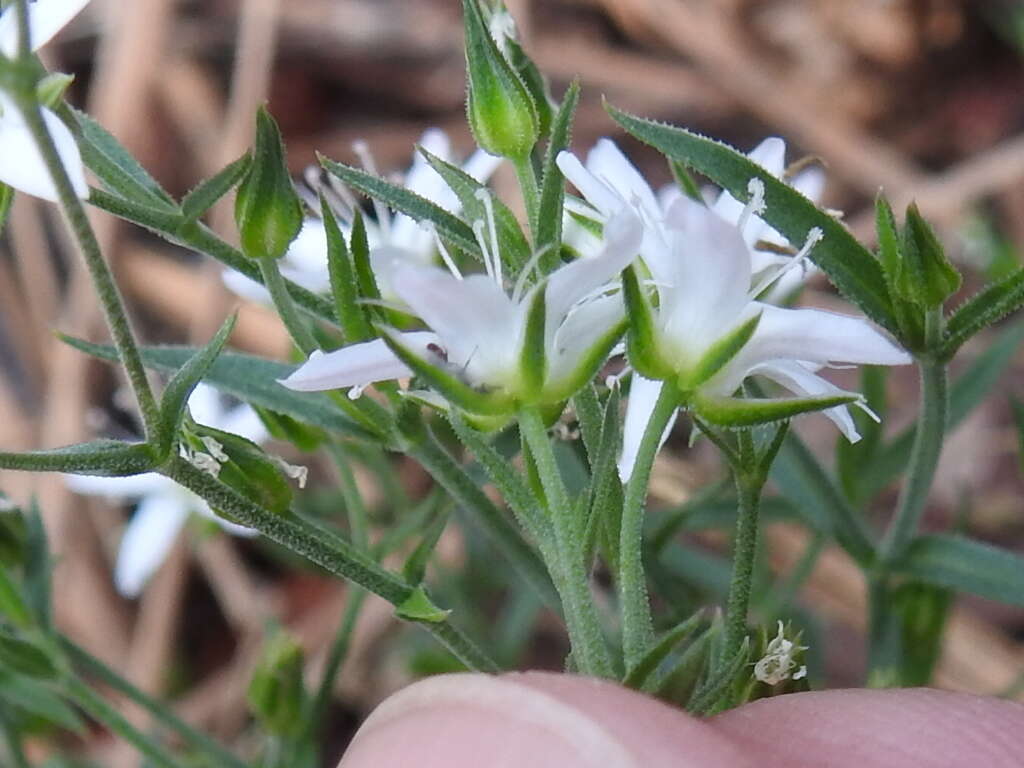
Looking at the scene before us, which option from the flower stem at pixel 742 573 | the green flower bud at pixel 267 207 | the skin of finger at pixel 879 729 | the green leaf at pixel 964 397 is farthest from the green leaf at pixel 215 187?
the green leaf at pixel 964 397

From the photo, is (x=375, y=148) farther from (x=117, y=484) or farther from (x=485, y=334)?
(x=485, y=334)

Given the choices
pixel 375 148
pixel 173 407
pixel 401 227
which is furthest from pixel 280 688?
pixel 375 148

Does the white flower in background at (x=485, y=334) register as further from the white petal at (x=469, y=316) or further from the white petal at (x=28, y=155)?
the white petal at (x=28, y=155)

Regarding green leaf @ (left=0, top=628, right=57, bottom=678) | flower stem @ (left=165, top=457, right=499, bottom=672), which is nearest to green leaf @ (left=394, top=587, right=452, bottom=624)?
flower stem @ (left=165, top=457, right=499, bottom=672)

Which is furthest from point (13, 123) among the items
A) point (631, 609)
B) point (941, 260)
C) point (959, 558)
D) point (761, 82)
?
point (761, 82)

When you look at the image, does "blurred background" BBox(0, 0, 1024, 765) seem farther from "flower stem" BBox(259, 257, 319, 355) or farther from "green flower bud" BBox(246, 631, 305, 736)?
"flower stem" BBox(259, 257, 319, 355)

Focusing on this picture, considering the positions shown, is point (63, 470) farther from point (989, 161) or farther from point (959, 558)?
point (989, 161)
